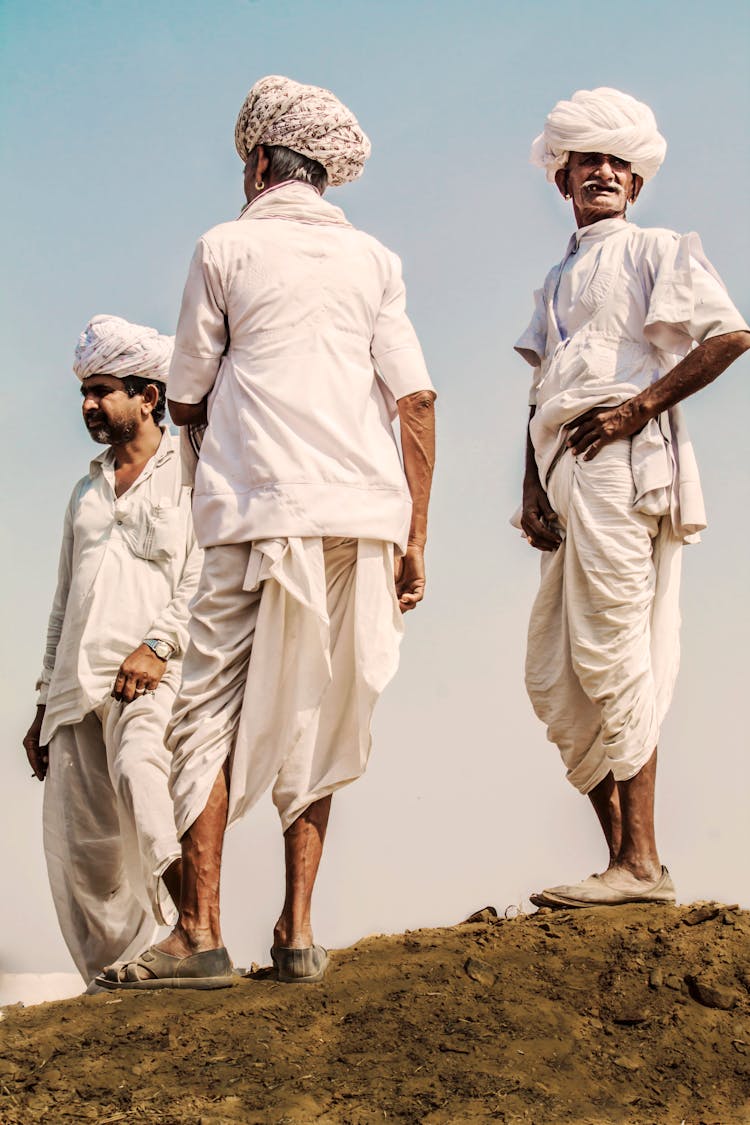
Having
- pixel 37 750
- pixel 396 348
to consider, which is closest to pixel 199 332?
pixel 396 348

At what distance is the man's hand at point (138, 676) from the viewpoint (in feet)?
22.3

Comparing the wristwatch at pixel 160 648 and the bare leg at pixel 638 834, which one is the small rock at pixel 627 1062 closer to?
the bare leg at pixel 638 834

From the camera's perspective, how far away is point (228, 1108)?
4211 mm

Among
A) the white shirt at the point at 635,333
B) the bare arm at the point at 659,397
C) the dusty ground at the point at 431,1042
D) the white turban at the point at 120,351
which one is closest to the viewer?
the dusty ground at the point at 431,1042

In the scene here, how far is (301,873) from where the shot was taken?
5164mm

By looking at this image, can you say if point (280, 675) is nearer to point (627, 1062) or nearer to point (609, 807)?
point (627, 1062)

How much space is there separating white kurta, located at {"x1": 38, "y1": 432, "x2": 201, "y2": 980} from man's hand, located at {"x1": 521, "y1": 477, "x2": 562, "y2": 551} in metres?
1.50

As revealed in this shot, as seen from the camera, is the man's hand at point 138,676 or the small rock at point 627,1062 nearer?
the small rock at point 627,1062

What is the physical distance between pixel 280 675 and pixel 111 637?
2.17m

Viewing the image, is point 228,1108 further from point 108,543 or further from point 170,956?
point 108,543

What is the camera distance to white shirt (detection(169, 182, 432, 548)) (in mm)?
5164

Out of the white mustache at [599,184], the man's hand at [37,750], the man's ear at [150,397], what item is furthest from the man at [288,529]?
the man's hand at [37,750]

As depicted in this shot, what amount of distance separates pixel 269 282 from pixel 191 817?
1.80 meters

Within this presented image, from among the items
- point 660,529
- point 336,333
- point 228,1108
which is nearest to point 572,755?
point 660,529
